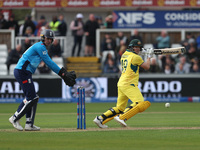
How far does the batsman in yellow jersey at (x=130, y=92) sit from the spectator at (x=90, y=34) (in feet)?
42.6

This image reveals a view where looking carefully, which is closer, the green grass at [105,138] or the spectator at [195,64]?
the green grass at [105,138]

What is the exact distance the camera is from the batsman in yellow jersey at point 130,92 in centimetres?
1165

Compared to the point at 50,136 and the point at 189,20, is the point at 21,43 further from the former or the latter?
the point at 50,136

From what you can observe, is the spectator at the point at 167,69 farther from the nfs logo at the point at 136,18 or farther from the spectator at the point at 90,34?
the spectator at the point at 90,34

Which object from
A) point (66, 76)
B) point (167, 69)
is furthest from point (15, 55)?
point (66, 76)

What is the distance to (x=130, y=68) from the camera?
11.8 m

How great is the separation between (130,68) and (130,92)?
1.79ft

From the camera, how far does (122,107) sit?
11.9 metres

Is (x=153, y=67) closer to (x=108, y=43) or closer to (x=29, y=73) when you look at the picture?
(x=108, y=43)

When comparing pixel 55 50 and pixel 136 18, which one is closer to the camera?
pixel 55 50

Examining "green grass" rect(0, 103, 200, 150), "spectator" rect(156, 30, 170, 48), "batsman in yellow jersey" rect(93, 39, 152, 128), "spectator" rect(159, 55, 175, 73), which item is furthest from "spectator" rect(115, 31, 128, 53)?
"batsman in yellow jersey" rect(93, 39, 152, 128)

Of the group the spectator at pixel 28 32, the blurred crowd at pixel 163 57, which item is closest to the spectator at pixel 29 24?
the spectator at pixel 28 32

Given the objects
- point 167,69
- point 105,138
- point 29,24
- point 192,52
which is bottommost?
point 167,69

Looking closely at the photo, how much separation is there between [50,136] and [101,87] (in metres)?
12.8
